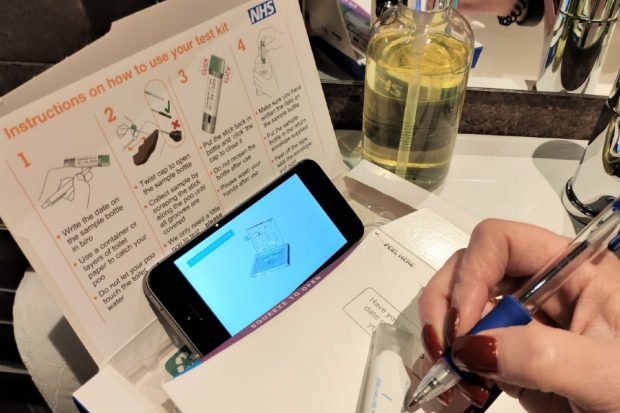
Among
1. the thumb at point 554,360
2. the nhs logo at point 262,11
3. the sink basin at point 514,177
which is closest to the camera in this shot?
the thumb at point 554,360

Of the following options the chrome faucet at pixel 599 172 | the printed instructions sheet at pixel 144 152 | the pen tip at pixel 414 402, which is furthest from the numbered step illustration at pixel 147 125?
the chrome faucet at pixel 599 172

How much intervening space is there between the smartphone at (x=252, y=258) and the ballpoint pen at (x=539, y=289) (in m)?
0.12

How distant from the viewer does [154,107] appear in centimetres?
34

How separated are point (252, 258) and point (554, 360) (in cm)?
20

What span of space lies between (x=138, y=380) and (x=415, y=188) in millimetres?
256

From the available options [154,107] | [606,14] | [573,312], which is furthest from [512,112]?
[154,107]

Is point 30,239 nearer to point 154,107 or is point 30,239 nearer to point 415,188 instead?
point 154,107

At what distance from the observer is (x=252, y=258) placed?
37 cm

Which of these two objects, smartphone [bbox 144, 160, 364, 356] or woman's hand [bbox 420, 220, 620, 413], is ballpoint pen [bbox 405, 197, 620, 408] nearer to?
woman's hand [bbox 420, 220, 620, 413]

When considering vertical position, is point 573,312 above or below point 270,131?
below

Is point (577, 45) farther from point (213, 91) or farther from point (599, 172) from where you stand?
point (213, 91)

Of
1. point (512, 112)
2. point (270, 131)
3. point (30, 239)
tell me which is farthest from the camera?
point (512, 112)

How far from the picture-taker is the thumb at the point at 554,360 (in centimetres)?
26

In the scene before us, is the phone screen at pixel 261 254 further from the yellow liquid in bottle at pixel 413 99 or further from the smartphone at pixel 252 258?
the yellow liquid in bottle at pixel 413 99
